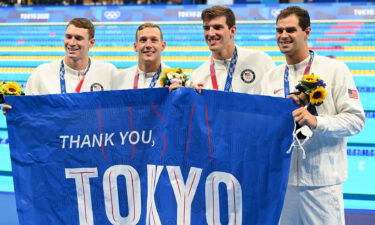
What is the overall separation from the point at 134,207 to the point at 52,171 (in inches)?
20.0

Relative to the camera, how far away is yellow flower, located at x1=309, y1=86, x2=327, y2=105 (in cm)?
270

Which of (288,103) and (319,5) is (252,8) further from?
(288,103)

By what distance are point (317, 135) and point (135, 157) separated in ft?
3.26

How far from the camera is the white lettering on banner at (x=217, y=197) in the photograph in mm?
2959

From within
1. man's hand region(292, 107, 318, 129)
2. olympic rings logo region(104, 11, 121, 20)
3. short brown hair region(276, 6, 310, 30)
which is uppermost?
olympic rings logo region(104, 11, 121, 20)

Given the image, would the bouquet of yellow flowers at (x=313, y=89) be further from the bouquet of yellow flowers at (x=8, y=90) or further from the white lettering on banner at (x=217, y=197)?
the bouquet of yellow flowers at (x=8, y=90)

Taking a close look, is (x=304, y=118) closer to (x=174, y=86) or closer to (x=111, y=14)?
(x=174, y=86)

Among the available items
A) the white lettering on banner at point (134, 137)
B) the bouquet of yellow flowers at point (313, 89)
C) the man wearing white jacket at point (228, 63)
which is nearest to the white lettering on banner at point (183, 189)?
the white lettering on banner at point (134, 137)

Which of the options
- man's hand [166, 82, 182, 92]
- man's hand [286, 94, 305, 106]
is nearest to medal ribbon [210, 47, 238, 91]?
man's hand [166, 82, 182, 92]

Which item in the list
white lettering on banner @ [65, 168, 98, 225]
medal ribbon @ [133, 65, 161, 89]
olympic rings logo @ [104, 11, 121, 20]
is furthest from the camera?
olympic rings logo @ [104, 11, 121, 20]

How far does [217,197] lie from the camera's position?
→ 3.02 meters

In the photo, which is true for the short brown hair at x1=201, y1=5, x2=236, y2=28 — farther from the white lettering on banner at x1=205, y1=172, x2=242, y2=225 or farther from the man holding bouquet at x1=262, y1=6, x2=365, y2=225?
the white lettering on banner at x1=205, y1=172, x2=242, y2=225

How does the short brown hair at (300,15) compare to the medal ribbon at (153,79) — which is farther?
the medal ribbon at (153,79)

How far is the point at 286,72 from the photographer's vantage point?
307 centimetres
